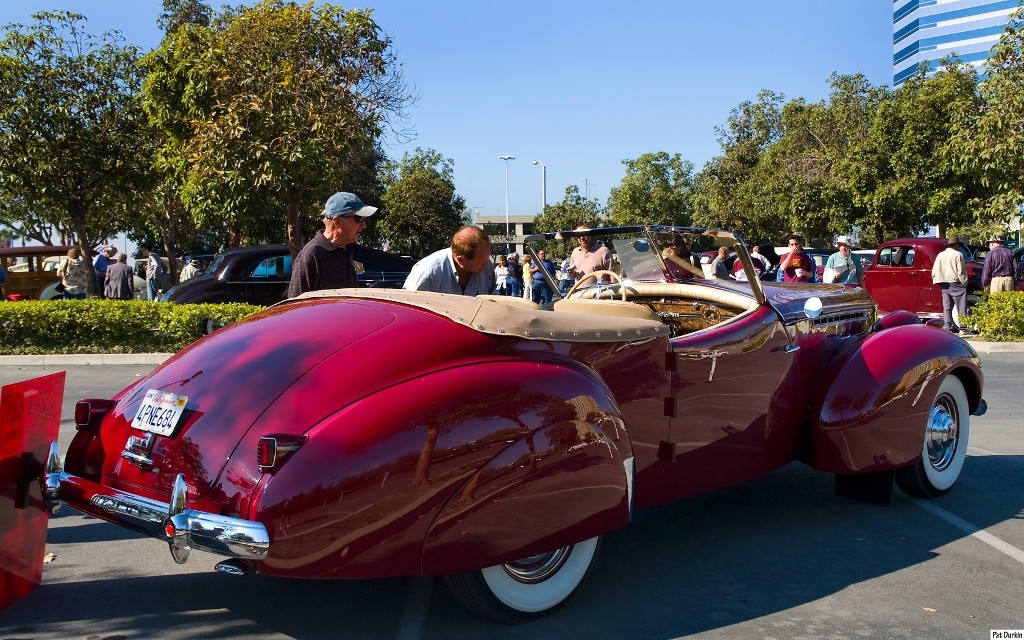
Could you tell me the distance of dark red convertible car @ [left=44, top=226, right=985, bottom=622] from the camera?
2.81 meters

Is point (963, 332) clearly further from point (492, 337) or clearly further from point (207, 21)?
point (207, 21)

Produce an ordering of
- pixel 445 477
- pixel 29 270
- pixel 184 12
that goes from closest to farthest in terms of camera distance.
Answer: pixel 445 477 → pixel 29 270 → pixel 184 12

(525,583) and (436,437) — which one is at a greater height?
(436,437)

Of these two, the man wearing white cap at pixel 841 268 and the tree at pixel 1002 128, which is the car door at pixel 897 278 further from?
the tree at pixel 1002 128

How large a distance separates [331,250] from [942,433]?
3.67 metres

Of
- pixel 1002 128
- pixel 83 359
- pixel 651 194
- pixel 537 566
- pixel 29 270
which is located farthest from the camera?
pixel 651 194

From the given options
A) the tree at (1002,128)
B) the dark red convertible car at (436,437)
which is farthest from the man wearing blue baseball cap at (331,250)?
the tree at (1002,128)

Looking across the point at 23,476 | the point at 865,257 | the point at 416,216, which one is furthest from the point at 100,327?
the point at 416,216

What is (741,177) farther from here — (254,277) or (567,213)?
(254,277)

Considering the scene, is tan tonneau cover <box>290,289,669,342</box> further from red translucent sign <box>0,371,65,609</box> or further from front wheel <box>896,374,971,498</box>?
front wheel <box>896,374,971,498</box>

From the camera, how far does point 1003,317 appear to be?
13883 mm

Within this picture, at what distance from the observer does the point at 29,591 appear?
362 centimetres

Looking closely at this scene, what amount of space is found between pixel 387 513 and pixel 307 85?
13864 millimetres

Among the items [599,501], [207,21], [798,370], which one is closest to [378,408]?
[599,501]
